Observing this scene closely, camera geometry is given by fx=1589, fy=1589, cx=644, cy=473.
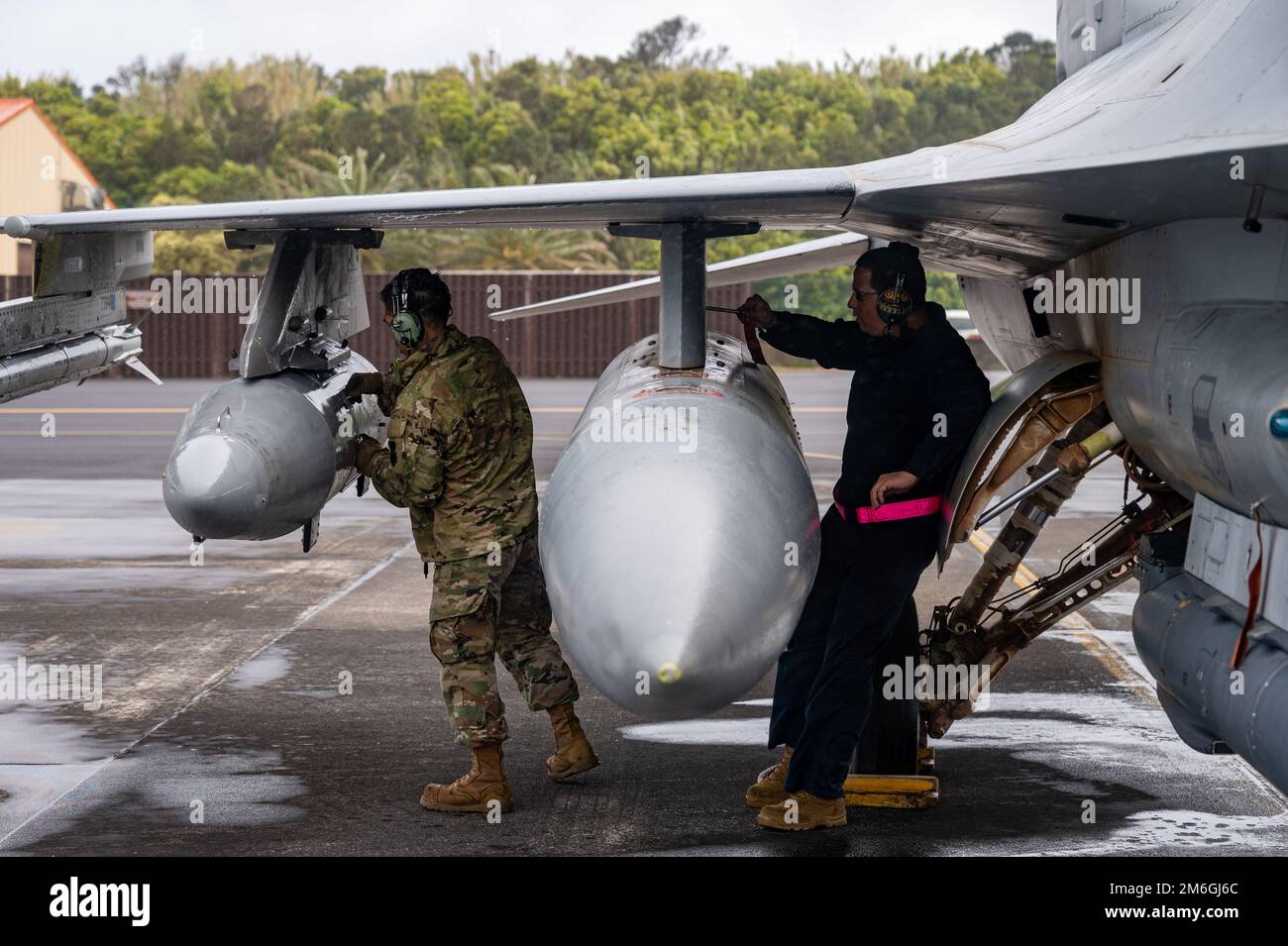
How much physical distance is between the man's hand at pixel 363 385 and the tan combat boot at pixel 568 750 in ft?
5.52

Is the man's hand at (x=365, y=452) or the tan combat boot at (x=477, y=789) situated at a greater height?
the man's hand at (x=365, y=452)

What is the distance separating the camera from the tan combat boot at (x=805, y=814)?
6496mm

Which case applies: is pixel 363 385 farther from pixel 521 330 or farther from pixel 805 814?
pixel 521 330

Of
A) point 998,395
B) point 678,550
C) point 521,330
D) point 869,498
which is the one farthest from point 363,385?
point 521,330

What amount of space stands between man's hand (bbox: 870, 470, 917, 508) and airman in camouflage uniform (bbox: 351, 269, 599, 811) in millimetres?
1624

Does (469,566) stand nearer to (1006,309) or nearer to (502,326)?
(1006,309)

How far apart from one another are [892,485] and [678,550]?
5.56 ft

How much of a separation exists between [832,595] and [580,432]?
1598 millimetres

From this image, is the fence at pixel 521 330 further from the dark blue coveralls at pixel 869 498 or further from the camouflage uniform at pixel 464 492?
the dark blue coveralls at pixel 869 498

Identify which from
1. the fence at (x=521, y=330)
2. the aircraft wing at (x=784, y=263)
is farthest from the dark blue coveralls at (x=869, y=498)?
the fence at (x=521, y=330)

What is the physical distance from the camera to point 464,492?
6.79 meters

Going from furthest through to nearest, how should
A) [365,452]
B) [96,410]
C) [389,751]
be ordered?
[96,410], [389,751], [365,452]

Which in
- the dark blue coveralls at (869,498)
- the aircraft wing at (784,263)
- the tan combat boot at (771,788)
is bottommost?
the tan combat boot at (771,788)
